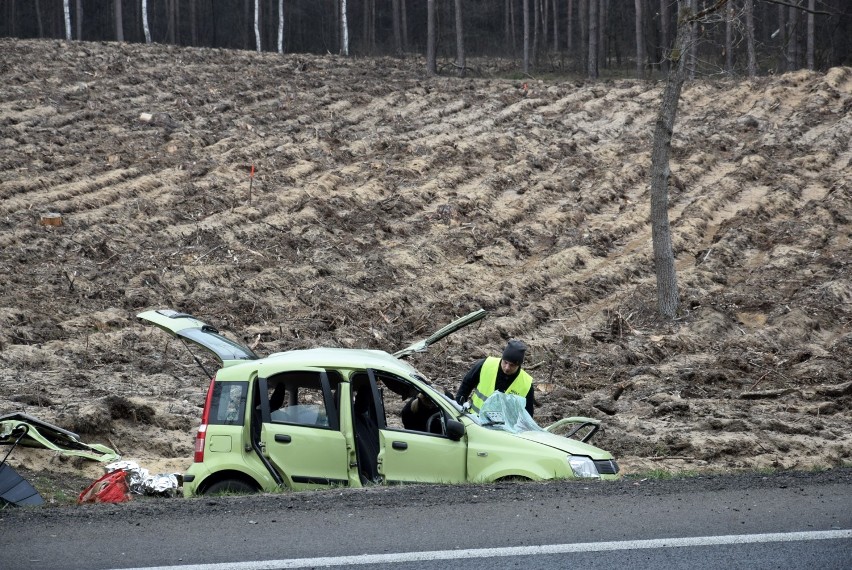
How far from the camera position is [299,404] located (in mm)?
8062

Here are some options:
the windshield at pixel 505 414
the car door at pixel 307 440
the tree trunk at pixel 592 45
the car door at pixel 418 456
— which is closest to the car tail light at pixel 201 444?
the car door at pixel 307 440

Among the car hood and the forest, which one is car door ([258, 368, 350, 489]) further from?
the forest

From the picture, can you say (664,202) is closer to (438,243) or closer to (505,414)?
(438,243)

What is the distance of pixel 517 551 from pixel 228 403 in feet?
9.40

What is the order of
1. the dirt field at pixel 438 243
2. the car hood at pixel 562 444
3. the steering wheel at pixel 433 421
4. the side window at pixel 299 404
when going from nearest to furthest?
the side window at pixel 299 404, the car hood at pixel 562 444, the steering wheel at pixel 433 421, the dirt field at pixel 438 243

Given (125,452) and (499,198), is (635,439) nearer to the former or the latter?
(125,452)

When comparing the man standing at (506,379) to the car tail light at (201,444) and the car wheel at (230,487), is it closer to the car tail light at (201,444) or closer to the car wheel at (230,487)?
the car wheel at (230,487)

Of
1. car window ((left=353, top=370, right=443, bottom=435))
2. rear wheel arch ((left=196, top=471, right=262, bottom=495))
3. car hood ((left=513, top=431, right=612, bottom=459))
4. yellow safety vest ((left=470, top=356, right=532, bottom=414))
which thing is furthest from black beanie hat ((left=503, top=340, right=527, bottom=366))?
rear wheel arch ((left=196, top=471, right=262, bottom=495))

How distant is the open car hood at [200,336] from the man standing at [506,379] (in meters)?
2.00

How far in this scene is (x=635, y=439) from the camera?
10.5m

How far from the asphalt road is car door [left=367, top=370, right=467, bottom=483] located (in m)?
0.39

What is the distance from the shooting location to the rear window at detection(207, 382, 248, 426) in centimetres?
779

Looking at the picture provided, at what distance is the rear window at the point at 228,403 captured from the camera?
307 inches

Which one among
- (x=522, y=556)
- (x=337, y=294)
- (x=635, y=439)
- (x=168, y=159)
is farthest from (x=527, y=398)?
(x=168, y=159)
